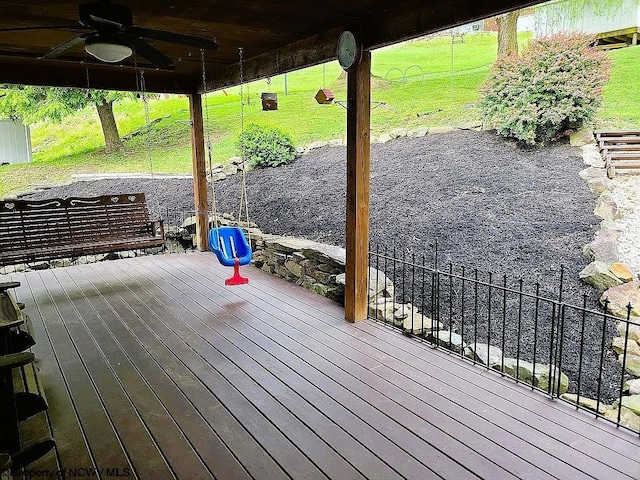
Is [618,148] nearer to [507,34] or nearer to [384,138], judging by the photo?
[507,34]

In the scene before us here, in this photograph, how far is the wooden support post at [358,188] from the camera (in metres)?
3.48

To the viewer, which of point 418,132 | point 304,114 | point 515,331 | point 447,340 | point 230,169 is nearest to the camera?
point 447,340

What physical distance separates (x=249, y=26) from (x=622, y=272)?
152 inches

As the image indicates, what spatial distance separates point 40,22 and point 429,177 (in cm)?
495

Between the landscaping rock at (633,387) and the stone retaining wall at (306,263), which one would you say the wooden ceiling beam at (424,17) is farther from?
the landscaping rock at (633,387)

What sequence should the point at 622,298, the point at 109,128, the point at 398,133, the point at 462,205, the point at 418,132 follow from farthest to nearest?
the point at 109,128 < the point at 398,133 < the point at 418,132 < the point at 462,205 < the point at 622,298

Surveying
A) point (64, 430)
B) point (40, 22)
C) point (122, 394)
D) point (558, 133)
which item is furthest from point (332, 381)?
point (558, 133)

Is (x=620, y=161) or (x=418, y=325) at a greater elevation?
(x=620, y=161)

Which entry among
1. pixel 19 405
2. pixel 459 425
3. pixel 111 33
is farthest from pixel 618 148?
pixel 19 405

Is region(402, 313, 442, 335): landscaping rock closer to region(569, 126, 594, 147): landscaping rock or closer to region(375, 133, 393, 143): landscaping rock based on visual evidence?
region(569, 126, 594, 147): landscaping rock

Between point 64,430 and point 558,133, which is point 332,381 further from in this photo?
point 558,133

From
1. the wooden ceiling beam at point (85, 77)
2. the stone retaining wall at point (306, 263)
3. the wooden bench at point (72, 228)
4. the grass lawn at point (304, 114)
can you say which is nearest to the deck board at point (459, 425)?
the stone retaining wall at point (306, 263)

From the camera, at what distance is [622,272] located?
4.15m

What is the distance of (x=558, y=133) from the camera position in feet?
21.4
